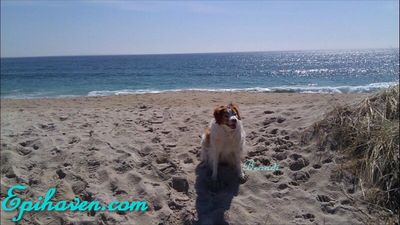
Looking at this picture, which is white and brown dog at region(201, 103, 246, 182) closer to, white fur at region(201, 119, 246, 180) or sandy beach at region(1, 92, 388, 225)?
white fur at region(201, 119, 246, 180)

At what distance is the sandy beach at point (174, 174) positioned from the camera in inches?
153

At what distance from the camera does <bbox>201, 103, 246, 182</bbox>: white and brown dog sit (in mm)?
4393

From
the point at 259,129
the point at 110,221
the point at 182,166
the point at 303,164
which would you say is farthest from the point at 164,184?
the point at 259,129

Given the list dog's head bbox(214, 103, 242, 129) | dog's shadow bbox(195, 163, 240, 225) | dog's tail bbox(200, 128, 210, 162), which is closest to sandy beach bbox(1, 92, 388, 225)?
dog's shadow bbox(195, 163, 240, 225)

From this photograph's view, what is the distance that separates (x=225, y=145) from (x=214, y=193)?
0.70 metres

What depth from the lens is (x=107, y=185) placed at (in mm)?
4465

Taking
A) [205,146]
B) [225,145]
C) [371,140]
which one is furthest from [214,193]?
[371,140]

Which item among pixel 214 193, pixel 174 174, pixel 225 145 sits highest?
pixel 225 145

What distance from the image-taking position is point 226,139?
4.64 meters

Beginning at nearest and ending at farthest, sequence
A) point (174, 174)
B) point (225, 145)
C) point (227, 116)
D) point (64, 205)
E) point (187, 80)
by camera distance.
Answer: point (64, 205) < point (227, 116) < point (225, 145) < point (174, 174) < point (187, 80)

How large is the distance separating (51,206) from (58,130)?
9.45 feet

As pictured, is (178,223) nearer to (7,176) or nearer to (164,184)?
(164,184)

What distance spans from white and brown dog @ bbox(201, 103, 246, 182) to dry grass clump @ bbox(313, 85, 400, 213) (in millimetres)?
1370

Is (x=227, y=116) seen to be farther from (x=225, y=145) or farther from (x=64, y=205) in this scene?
(x=64, y=205)
